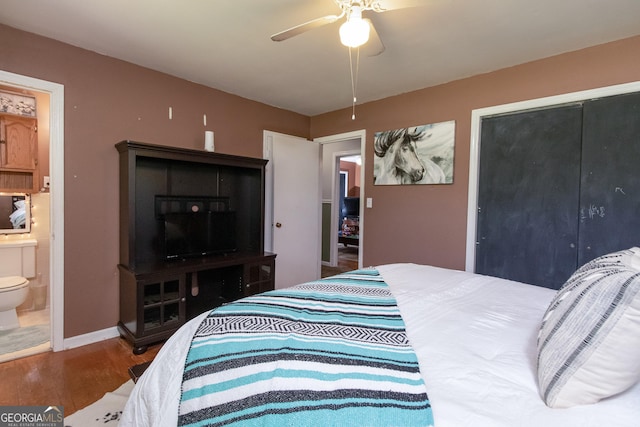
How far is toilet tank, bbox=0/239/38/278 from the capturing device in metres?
3.00

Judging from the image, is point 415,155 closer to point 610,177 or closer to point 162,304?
point 610,177

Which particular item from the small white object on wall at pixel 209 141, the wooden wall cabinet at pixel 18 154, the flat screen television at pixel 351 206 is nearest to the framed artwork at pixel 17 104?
the wooden wall cabinet at pixel 18 154

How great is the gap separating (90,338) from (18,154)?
6.89ft

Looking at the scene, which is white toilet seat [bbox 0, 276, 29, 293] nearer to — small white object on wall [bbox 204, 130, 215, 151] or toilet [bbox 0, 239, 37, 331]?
toilet [bbox 0, 239, 37, 331]

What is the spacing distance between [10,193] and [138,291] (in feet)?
6.99

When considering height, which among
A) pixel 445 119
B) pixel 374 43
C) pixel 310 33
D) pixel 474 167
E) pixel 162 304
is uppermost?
pixel 310 33

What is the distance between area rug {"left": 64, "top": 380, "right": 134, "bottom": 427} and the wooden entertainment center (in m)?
0.55

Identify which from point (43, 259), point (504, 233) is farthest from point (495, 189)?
point (43, 259)

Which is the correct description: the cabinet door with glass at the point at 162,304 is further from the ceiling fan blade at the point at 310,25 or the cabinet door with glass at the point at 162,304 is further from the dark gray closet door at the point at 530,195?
the dark gray closet door at the point at 530,195

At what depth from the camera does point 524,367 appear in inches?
33.4

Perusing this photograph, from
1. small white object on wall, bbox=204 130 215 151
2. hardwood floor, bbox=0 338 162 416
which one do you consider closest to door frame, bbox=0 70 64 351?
hardwood floor, bbox=0 338 162 416

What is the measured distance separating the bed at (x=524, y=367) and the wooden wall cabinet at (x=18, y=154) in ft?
10.9

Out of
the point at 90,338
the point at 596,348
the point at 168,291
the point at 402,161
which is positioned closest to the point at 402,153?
the point at 402,161

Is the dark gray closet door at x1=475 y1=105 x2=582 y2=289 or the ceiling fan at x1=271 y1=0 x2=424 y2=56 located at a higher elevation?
the ceiling fan at x1=271 y1=0 x2=424 y2=56
